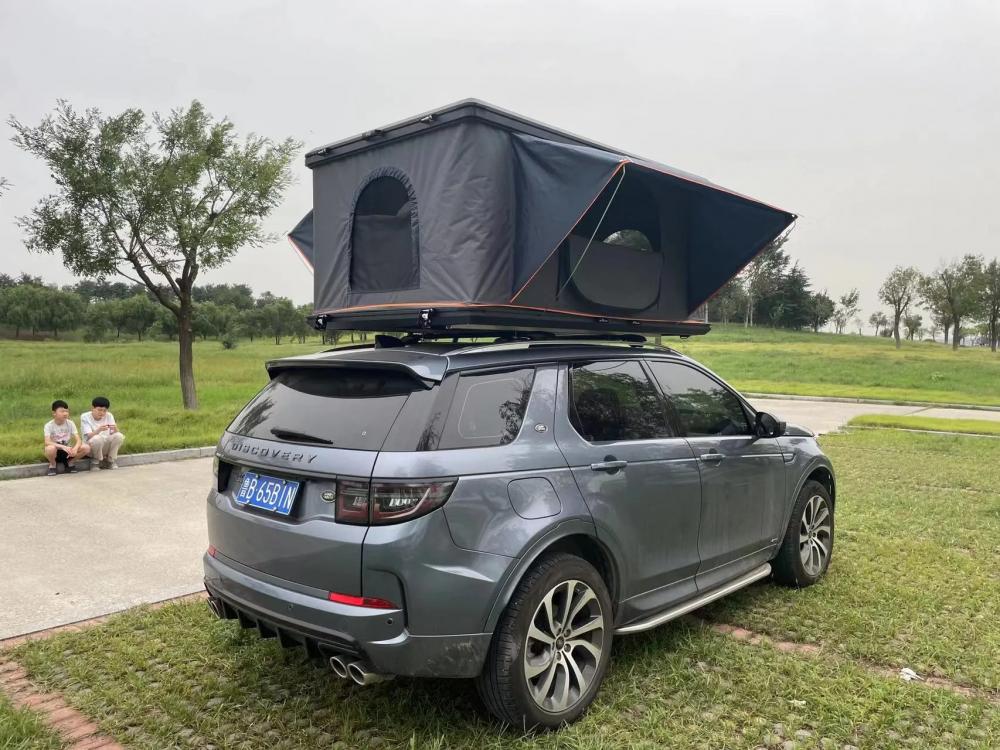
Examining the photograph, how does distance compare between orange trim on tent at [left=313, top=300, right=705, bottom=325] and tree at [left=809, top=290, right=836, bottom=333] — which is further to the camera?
tree at [left=809, top=290, right=836, bottom=333]

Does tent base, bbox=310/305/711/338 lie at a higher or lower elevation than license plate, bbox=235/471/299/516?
higher

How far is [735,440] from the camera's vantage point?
13.6 feet

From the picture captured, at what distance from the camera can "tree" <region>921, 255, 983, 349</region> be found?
2355 inches

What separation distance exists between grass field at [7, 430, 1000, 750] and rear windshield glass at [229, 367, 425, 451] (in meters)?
1.20

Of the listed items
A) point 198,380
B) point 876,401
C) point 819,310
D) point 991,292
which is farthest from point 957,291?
point 198,380

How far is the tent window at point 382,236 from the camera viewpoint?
4.34 m

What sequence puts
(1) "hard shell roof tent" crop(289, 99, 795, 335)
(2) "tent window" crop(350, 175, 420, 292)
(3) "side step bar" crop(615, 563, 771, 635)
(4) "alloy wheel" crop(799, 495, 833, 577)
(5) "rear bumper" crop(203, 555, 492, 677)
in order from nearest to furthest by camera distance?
(5) "rear bumper" crop(203, 555, 492, 677), (3) "side step bar" crop(615, 563, 771, 635), (1) "hard shell roof tent" crop(289, 99, 795, 335), (2) "tent window" crop(350, 175, 420, 292), (4) "alloy wheel" crop(799, 495, 833, 577)

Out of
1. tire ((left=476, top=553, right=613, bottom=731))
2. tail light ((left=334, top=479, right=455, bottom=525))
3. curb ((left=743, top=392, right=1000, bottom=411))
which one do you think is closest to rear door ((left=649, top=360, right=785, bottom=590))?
tire ((left=476, top=553, right=613, bottom=731))

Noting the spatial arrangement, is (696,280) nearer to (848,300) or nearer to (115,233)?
(115,233)

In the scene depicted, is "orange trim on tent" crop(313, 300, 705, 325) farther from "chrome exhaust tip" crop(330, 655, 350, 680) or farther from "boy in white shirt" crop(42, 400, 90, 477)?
"boy in white shirt" crop(42, 400, 90, 477)

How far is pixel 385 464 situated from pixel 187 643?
6.59 ft

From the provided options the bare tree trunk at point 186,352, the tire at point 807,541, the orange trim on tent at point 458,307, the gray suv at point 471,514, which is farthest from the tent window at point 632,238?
the bare tree trunk at point 186,352

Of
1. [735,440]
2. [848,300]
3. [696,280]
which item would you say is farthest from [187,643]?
[848,300]

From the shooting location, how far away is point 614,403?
3.52 meters
